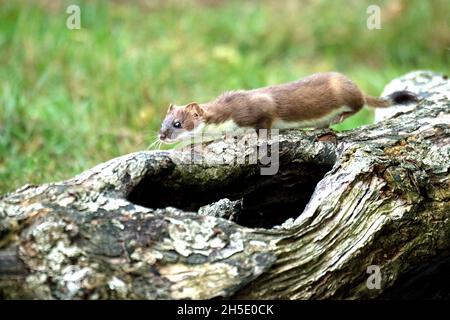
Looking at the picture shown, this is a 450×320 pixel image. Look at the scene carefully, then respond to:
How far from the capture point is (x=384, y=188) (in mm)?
3412

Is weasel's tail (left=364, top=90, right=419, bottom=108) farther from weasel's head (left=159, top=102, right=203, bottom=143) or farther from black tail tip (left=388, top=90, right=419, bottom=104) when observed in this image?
weasel's head (left=159, top=102, right=203, bottom=143)

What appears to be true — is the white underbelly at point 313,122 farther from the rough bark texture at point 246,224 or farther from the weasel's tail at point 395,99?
the rough bark texture at point 246,224

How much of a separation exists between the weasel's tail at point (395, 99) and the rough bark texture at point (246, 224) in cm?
77

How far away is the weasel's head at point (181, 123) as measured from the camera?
4.54 m

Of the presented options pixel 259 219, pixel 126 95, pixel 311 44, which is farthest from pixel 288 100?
pixel 311 44

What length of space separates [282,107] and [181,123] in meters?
0.63

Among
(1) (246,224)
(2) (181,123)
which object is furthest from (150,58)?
(1) (246,224)

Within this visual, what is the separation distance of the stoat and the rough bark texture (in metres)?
0.69

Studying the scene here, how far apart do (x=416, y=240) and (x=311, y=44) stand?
6.43 meters

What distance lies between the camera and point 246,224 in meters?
3.90

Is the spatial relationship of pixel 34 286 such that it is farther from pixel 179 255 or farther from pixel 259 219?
pixel 259 219

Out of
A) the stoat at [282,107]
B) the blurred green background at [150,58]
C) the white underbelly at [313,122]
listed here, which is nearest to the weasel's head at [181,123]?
the stoat at [282,107]

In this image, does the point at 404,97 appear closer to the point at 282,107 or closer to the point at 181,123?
the point at 282,107

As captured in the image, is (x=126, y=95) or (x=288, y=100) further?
(x=126, y=95)
